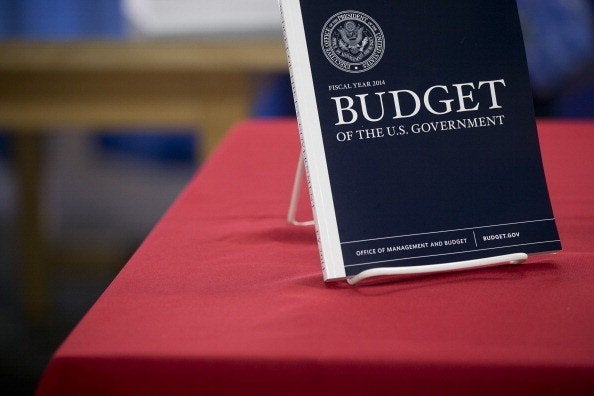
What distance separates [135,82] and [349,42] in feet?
5.00

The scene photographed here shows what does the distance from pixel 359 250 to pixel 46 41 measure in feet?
5.45

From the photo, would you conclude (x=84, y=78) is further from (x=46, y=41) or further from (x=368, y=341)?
(x=368, y=341)

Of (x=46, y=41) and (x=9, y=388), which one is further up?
(x=46, y=41)

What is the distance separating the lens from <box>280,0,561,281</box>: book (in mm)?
698

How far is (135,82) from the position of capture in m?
2.15

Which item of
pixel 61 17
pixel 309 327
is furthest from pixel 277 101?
pixel 309 327

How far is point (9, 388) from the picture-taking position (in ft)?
6.57

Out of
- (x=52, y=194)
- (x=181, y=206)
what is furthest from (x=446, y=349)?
(x=52, y=194)

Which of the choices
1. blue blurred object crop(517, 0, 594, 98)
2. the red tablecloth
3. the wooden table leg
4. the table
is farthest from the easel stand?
blue blurred object crop(517, 0, 594, 98)

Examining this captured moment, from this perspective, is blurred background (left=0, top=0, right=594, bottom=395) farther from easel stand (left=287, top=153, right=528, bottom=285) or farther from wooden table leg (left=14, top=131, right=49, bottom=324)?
easel stand (left=287, top=153, right=528, bottom=285)

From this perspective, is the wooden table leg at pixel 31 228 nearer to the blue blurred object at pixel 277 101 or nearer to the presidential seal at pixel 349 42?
the blue blurred object at pixel 277 101

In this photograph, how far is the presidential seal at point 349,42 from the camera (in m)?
0.71

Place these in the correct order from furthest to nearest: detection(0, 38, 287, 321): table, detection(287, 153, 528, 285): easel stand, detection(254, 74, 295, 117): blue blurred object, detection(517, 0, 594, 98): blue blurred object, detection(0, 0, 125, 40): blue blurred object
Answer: detection(0, 0, 125, 40): blue blurred object
detection(254, 74, 295, 117): blue blurred object
detection(517, 0, 594, 98): blue blurred object
detection(0, 38, 287, 321): table
detection(287, 153, 528, 285): easel stand

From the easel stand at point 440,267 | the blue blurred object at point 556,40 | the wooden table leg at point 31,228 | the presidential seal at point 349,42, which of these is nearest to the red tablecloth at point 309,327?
the easel stand at point 440,267
